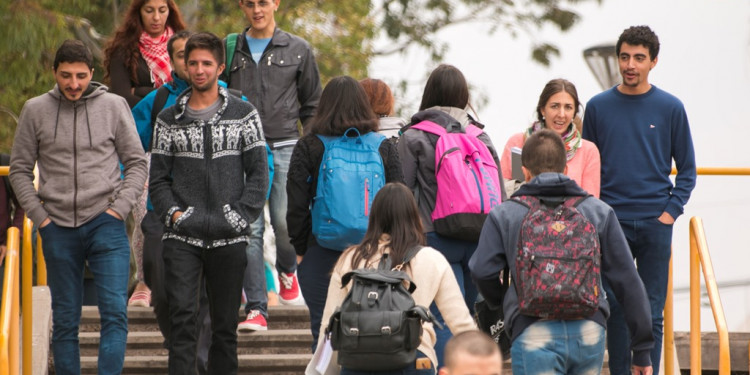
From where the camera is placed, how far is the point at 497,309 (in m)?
7.21

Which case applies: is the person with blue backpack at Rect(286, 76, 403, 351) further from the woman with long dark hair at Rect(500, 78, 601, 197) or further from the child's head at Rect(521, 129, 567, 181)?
the child's head at Rect(521, 129, 567, 181)

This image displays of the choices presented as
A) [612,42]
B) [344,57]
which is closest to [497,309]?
[612,42]

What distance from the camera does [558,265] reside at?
613 cm

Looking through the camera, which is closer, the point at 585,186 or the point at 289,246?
the point at 585,186

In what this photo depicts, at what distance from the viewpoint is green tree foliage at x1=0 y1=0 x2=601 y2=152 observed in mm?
13188

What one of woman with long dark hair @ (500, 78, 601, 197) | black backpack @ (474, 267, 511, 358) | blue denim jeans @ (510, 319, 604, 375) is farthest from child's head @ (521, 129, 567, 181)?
woman with long dark hair @ (500, 78, 601, 197)

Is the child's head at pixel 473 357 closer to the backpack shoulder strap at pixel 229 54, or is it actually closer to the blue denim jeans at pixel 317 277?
the blue denim jeans at pixel 317 277

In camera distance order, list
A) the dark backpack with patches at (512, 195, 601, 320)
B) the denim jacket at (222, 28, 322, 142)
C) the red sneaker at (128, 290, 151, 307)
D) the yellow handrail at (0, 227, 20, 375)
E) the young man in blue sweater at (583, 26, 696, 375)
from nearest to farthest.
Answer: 1. the dark backpack with patches at (512, 195, 601, 320)
2. the yellow handrail at (0, 227, 20, 375)
3. the young man in blue sweater at (583, 26, 696, 375)
4. the denim jacket at (222, 28, 322, 142)
5. the red sneaker at (128, 290, 151, 307)

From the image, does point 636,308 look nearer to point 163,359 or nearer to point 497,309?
point 497,309

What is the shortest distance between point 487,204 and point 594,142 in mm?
1055

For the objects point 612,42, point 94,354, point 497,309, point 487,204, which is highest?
point 612,42

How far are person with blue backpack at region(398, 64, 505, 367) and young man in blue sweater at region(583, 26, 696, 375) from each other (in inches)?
28.0

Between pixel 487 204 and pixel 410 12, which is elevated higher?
pixel 410 12

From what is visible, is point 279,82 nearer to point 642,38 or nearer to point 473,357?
point 642,38
